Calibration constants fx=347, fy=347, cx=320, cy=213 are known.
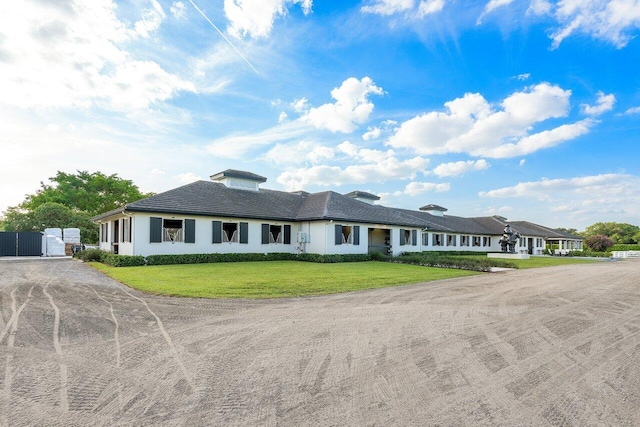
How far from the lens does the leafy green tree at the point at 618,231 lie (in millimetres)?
57469

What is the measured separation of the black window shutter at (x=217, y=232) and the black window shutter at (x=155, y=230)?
2826mm

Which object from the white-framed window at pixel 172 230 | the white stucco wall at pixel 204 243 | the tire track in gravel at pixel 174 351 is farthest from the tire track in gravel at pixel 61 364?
the white-framed window at pixel 172 230

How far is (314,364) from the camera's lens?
13.5 ft

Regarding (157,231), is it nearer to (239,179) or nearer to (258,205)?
(258,205)

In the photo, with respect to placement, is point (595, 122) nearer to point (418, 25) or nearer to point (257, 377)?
point (418, 25)

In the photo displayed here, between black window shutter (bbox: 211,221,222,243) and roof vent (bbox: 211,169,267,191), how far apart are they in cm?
484

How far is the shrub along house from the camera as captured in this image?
59.1ft

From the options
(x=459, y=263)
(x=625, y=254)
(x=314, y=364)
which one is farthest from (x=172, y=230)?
(x=625, y=254)

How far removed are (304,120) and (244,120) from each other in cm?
305

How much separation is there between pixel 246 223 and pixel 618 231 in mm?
68499

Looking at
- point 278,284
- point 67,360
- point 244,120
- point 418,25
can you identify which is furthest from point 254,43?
point 67,360

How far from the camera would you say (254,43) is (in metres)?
13.4

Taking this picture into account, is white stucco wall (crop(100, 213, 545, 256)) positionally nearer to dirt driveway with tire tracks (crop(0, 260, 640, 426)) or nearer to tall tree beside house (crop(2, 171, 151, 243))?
dirt driveway with tire tracks (crop(0, 260, 640, 426))

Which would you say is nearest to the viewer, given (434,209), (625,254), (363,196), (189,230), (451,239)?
(189,230)
